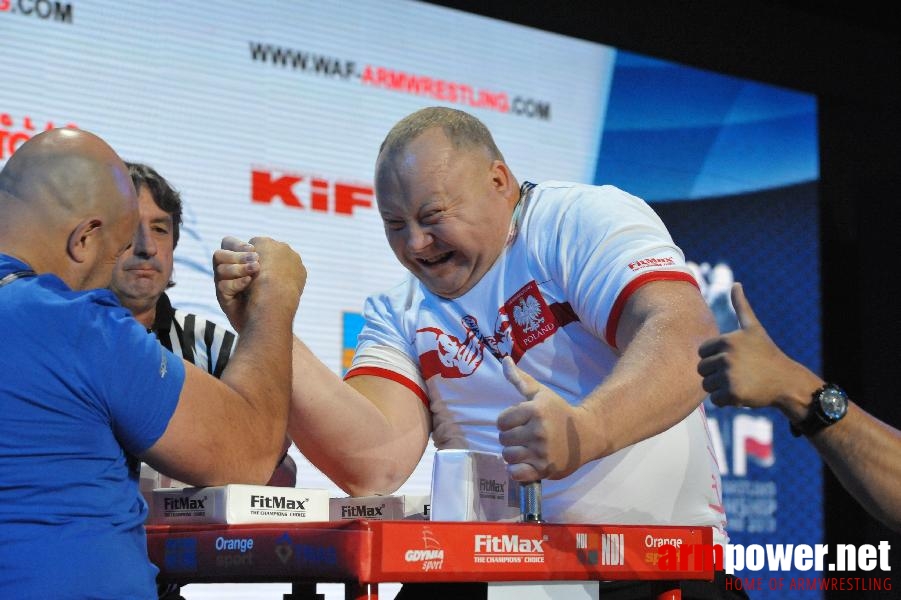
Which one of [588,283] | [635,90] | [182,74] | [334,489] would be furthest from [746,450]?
[588,283]

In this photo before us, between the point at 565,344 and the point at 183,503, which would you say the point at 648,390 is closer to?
the point at 565,344

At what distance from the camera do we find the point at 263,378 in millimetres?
1445

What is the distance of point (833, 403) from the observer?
144 cm

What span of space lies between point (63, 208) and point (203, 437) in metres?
0.33

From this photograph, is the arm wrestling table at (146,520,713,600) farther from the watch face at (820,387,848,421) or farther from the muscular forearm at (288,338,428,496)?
the muscular forearm at (288,338,428,496)

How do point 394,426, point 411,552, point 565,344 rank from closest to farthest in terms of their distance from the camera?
1. point 411,552
2. point 565,344
3. point 394,426

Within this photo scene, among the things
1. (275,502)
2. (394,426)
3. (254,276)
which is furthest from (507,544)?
(394,426)

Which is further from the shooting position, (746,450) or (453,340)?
(746,450)

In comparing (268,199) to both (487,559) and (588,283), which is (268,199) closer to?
(588,283)

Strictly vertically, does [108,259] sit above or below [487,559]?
above

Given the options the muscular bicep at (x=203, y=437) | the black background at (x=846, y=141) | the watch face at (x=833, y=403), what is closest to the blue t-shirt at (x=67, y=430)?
the muscular bicep at (x=203, y=437)

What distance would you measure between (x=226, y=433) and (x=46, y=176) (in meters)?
0.38

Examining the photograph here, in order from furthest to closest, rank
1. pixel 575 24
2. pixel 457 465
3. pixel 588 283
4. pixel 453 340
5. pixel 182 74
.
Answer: pixel 575 24 < pixel 182 74 < pixel 453 340 < pixel 588 283 < pixel 457 465

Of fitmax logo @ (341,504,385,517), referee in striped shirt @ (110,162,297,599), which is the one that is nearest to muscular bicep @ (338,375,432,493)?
fitmax logo @ (341,504,385,517)
